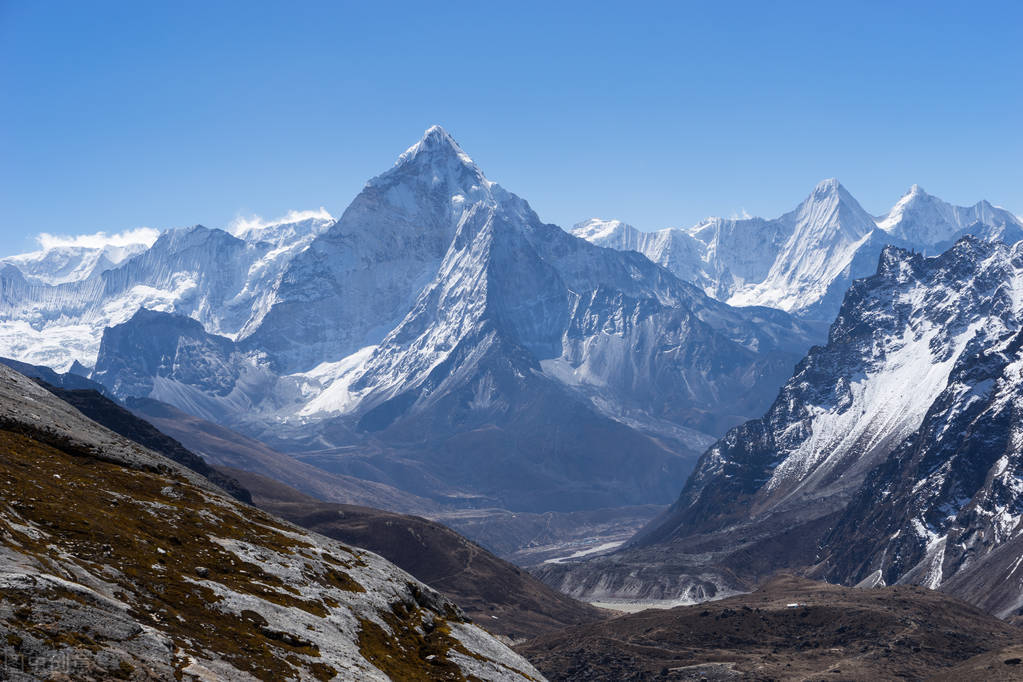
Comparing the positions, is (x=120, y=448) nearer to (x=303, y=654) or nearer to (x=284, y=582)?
(x=284, y=582)

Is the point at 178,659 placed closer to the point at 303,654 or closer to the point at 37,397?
the point at 303,654

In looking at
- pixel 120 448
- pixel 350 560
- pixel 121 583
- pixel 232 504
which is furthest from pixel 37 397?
pixel 121 583

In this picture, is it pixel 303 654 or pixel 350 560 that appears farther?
pixel 350 560

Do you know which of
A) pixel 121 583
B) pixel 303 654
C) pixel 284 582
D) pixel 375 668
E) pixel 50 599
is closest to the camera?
pixel 50 599

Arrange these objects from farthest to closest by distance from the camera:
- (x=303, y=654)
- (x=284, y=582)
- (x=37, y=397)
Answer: (x=37, y=397) < (x=284, y=582) < (x=303, y=654)

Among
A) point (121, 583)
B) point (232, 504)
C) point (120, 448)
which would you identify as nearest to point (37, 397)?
point (120, 448)

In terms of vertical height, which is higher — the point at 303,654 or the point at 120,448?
the point at 120,448
